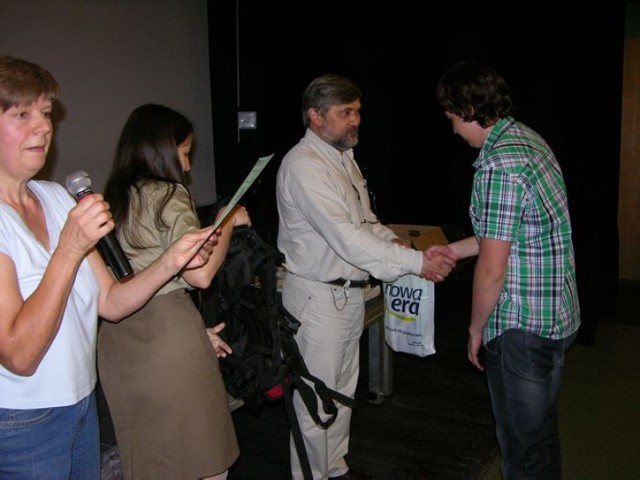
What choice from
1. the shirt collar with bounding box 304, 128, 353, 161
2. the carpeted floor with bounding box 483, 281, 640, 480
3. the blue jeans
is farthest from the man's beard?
the carpeted floor with bounding box 483, 281, 640, 480

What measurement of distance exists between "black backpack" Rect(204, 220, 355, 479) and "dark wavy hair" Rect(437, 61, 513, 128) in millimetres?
739

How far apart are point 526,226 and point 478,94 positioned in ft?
1.42

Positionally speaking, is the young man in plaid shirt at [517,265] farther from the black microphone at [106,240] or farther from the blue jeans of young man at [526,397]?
the black microphone at [106,240]

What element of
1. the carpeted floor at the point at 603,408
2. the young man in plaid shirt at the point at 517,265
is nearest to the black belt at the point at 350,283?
the young man in plaid shirt at the point at 517,265

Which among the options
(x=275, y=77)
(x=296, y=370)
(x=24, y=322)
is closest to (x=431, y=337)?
(x=296, y=370)

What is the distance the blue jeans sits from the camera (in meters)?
1.12

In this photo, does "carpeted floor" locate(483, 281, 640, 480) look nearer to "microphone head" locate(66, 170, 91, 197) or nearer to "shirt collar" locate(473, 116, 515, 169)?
"shirt collar" locate(473, 116, 515, 169)

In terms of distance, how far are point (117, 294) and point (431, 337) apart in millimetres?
1481

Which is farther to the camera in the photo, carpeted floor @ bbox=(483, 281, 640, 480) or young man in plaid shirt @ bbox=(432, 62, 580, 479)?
carpeted floor @ bbox=(483, 281, 640, 480)

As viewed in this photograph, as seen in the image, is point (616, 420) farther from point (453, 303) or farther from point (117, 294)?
point (117, 294)

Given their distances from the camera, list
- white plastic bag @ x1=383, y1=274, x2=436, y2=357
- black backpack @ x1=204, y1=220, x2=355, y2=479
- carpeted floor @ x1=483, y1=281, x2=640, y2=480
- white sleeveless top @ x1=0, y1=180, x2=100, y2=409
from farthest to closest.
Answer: carpeted floor @ x1=483, y1=281, x2=640, y2=480 → white plastic bag @ x1=383, y1=274, x2=436, y2=357 → black backpack @ x1=204, y1=220, x2=355, y2=479 → white sleeveless top @ x1=0, y1=180, x2=100, y2=409

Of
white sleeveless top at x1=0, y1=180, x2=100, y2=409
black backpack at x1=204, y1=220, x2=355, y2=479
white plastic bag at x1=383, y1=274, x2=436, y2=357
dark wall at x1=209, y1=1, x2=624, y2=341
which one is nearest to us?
white sleeveless top at x1=0, y1=180, x2=100, y2=409

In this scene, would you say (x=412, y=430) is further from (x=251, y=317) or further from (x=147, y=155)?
(x=147, y=155)

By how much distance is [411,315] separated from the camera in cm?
252
